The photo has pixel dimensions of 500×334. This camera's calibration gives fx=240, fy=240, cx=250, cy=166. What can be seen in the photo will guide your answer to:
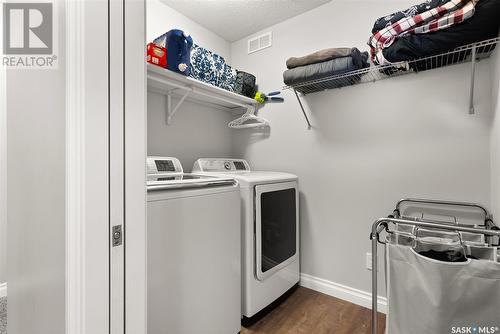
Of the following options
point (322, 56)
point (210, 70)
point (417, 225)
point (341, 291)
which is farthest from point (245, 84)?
point (341, 291)

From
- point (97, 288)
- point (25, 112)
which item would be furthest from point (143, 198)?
point (25, 112)

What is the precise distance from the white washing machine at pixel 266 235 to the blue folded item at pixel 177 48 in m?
0.81

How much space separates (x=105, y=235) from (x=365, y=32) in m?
2.24

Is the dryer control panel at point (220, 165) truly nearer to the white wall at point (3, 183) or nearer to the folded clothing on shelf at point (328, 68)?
the folded clothing on shelf at point (328, 68)

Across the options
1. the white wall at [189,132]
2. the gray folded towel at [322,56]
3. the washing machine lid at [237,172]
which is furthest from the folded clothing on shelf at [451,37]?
the white wall at [189,132]

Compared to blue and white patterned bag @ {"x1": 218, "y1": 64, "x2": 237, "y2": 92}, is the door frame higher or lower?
lower

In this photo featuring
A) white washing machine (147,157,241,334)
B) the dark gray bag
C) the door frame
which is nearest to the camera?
the door frame

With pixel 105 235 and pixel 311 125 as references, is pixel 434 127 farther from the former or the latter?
pixel 105 235

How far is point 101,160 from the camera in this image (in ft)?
2.42

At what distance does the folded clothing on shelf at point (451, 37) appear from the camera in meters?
1.17

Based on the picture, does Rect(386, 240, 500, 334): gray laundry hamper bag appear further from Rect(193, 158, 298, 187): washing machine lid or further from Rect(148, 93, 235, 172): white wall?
Rect(148, 93, 235, 172): white wall

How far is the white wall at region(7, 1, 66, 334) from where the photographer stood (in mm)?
816

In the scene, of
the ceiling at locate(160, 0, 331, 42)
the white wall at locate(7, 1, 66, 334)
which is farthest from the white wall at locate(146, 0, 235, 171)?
the white wall at locate(7, 1, 66, 334)

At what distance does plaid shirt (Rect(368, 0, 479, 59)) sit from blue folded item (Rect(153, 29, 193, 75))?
129cm
